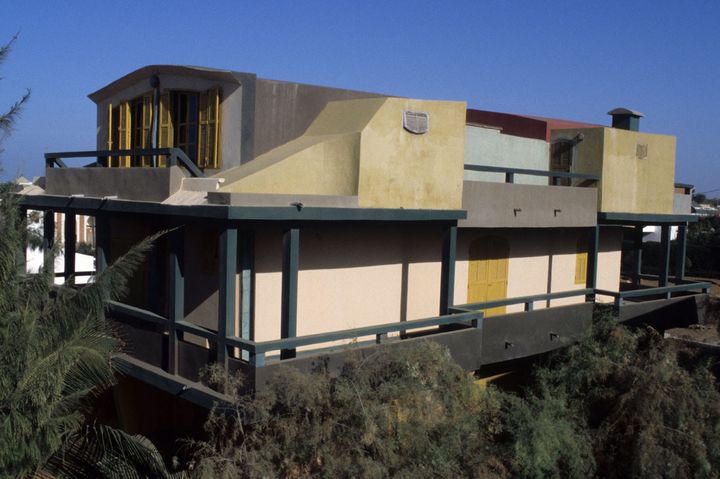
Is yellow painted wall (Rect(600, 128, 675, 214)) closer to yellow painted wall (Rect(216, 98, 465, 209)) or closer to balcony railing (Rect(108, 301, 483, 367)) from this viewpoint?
yellow painted wall (Rect(216, 98, 465, 209))

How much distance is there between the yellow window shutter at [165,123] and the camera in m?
12.3

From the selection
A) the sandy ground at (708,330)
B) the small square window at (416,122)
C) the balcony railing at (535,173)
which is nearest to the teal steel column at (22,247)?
the small square window at (416,122)

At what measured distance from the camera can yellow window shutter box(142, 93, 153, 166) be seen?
12.8m

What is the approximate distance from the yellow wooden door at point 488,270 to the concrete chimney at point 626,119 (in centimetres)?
476

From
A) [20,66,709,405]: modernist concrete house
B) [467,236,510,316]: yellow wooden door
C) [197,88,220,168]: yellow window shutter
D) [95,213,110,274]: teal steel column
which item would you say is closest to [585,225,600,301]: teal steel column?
[20,66,709,405]: modernist concrete house

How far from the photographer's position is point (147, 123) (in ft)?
42.5

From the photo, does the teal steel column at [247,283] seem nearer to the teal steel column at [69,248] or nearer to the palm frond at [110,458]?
the palm frond at [110,458]

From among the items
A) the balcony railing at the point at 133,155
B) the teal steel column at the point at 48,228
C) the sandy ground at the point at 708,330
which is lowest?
the sandy ground at the point at 708,330

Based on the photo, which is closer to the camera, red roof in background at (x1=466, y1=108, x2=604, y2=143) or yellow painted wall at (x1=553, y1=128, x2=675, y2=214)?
yellow painted wall at (x1=553, y1=128, x2=675, y2=214)

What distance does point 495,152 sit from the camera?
610 inches

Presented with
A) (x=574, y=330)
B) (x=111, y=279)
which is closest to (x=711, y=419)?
(x=574, y=330)

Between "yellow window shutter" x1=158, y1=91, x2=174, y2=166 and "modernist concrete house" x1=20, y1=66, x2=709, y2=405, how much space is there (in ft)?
0.09

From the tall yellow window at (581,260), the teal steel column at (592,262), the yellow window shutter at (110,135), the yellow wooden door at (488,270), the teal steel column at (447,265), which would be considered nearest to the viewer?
the teal steel column at (447,265)

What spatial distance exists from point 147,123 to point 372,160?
14.8 feet
